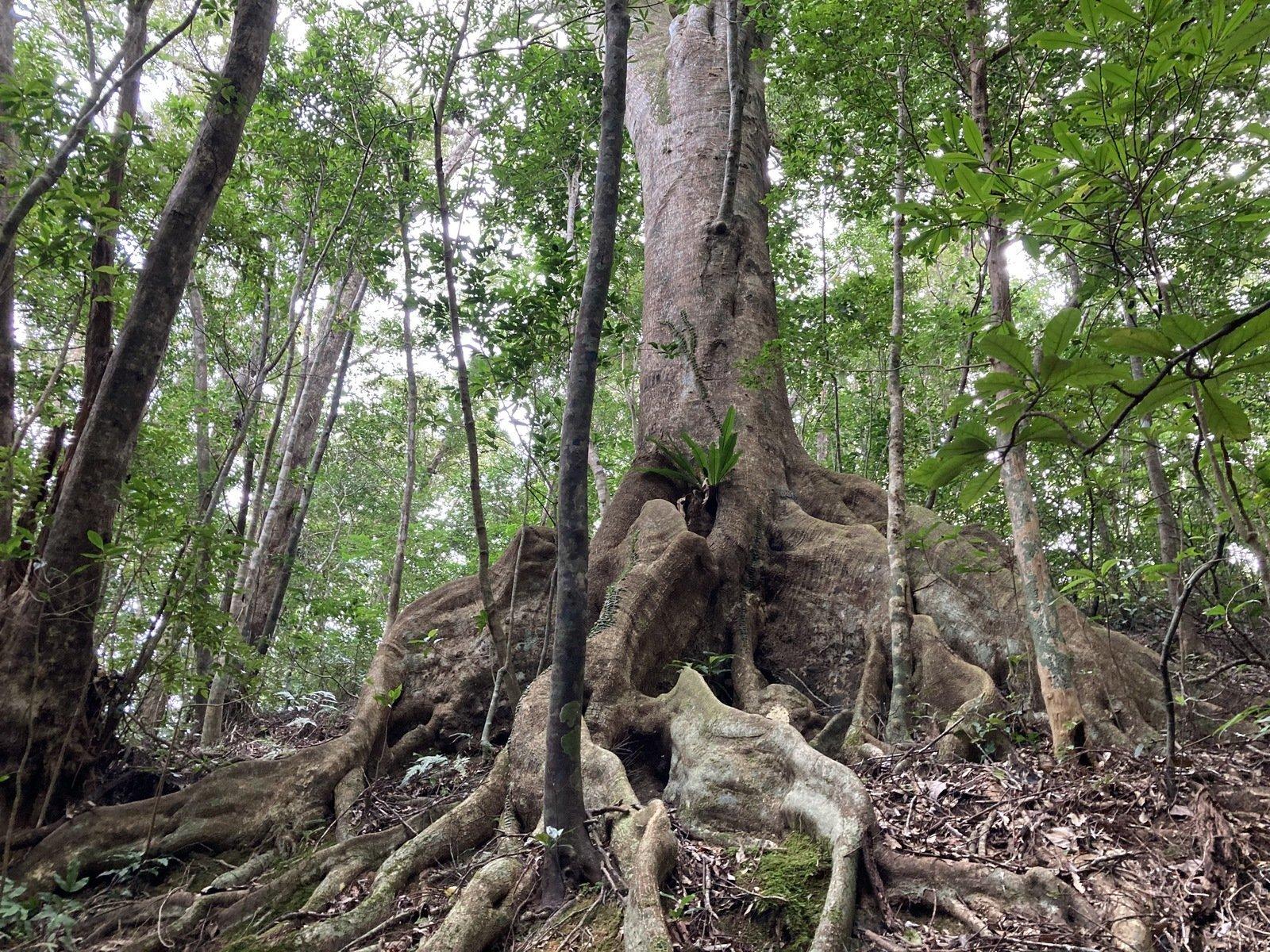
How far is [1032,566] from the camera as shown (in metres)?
3.81

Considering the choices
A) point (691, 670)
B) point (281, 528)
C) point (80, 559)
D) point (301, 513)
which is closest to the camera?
point (80, 559)

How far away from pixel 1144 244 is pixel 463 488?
16.5m

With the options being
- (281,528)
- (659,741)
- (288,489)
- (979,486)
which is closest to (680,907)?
(659,741)

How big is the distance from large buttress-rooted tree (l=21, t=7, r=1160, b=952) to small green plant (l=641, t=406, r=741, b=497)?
0.37 feet

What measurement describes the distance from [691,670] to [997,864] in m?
1.92

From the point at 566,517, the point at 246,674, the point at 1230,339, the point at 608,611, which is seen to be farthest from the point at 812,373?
the point at 1230,339

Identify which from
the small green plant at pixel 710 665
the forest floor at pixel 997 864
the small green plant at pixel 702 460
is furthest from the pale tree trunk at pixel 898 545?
the small green plant at pixel 702 460

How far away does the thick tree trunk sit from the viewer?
3.68 metres

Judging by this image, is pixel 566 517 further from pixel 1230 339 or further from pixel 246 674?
pixel 246 674

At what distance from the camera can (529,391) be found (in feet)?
23.3

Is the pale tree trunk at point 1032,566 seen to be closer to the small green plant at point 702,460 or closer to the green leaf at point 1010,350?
the small green plant at point 702,460

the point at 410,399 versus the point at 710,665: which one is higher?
the point at 410,399

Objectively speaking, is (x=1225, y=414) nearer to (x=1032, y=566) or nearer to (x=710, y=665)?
(x=1032, y=566)

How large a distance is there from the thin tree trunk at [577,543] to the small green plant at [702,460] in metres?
2.74
